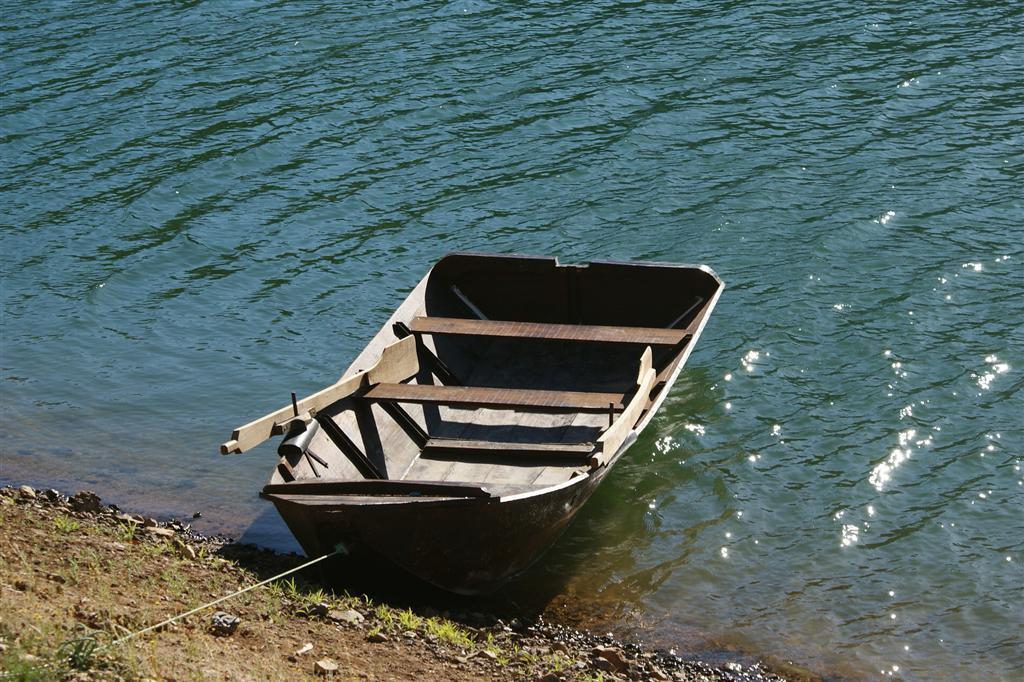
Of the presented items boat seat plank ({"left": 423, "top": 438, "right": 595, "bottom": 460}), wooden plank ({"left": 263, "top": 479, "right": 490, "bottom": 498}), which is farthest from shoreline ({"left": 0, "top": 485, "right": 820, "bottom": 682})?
boat seat plank ({"left": 423, "top": 438, "right": 595, "bottom": 460})

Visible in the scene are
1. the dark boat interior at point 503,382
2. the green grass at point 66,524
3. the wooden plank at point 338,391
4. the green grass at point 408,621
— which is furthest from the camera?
the dark boat interior at point 503,382

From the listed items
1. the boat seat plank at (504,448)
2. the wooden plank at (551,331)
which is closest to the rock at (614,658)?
the boat seat plank at (504,448)

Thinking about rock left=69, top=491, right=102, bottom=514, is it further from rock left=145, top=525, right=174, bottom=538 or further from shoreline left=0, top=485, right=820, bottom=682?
rock left=145, top=525, right=174, bottom=538

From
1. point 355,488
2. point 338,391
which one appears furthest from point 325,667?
point 338,391

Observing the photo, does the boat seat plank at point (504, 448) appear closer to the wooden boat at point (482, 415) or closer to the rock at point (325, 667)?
the wooden boat at point (482, 415)

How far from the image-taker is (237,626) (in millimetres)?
8344

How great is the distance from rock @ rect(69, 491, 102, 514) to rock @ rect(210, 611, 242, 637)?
10.0 feet

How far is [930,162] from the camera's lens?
1734 centimetres

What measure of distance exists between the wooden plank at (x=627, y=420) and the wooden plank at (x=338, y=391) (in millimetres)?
2224

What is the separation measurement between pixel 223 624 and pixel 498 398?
3.59 meters

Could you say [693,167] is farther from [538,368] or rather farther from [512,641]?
[512,641]

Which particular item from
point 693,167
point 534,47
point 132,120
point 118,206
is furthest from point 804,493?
point 132,120

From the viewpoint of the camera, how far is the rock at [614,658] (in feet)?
29.5

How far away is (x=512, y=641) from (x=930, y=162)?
10.9 meters
